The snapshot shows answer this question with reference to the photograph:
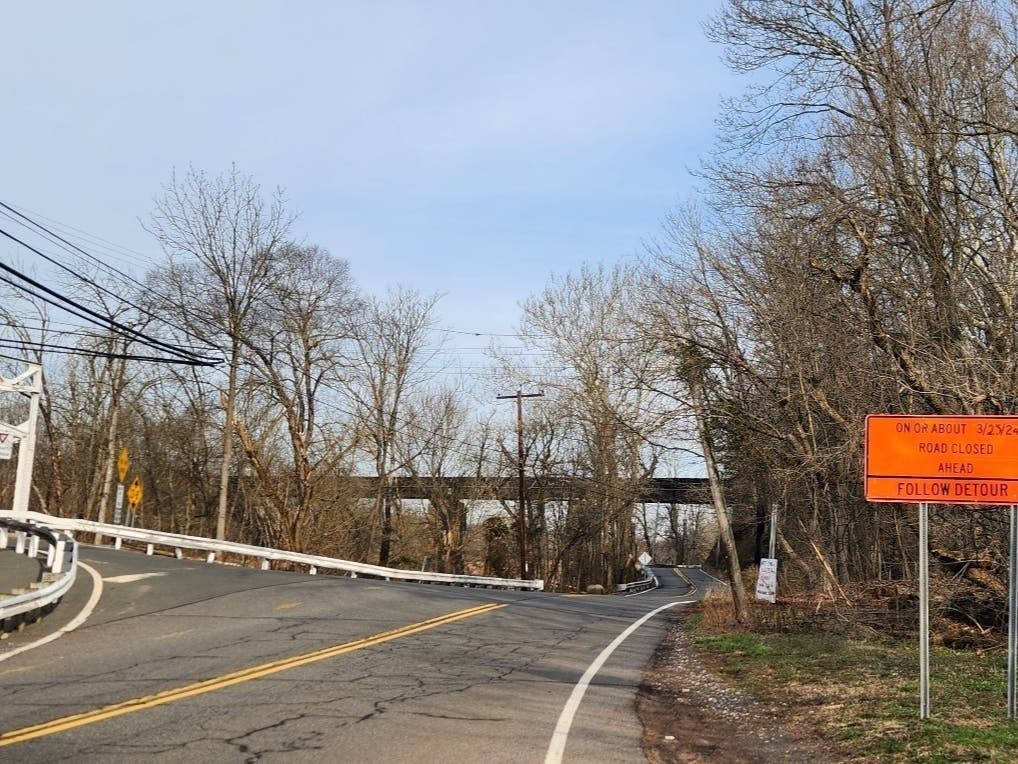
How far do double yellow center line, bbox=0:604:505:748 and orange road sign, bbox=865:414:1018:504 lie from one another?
669 centimetres

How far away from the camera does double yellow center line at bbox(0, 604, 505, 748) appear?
722 cm

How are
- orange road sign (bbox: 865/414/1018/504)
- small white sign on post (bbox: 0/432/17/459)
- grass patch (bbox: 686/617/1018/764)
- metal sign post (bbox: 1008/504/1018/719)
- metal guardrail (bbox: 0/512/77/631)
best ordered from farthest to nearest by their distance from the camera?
small white sign on post (bbox: 0/432/17/459) → metal guardrail (bbox: 0/512/77/631) → orange road sign (bbox: 865/414/1018/504) → metal sign post (bbox: 1008/504/1018/719) → grass patch (bbox: 686/617/1018/764)

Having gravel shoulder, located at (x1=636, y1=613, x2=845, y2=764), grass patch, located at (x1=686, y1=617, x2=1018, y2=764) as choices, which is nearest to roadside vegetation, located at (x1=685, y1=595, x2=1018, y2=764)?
grass patch, located at (x1=686, y1=617, x2=1018, y2=764)

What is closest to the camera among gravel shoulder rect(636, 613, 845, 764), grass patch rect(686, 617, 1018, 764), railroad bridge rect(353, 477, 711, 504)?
grass patch rect(686, 617, 1018, 764)

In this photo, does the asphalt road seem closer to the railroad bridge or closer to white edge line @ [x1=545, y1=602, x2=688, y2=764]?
white edge line @ [x1=545, y1=602, x2=688, y2=764]

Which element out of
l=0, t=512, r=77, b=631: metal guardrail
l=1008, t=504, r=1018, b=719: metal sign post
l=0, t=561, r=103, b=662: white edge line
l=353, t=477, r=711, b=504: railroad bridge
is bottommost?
l=0, t=561, r=103, b=662: white edge line

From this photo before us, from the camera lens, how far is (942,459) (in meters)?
8.14

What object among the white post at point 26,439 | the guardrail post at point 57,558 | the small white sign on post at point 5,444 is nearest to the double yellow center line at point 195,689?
the guardrail post at point 57,558

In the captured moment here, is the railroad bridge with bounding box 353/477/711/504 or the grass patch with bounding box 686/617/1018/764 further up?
the railroad bridge with bounding box 353/477/711/504

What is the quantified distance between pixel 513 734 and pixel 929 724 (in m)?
3.52

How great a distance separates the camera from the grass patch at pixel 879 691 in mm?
7074

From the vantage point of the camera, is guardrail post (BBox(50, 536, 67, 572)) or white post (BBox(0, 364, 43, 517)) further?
white post (BBox(0, 364, 43, 517))

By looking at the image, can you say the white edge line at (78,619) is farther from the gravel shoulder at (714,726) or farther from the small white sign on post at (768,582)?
the small white sign on post at (768,582)

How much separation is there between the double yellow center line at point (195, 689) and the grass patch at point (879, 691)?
4.96 meters
